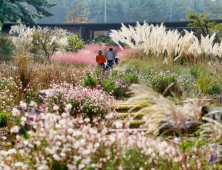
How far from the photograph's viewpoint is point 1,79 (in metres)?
7.99

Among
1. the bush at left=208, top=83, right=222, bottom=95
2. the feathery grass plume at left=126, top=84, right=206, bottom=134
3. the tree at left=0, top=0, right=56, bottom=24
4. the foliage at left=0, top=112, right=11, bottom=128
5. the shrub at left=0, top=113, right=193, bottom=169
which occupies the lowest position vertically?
the foliage at left=0, top=112, right=11, bottom=128

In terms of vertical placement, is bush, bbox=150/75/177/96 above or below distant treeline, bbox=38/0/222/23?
below

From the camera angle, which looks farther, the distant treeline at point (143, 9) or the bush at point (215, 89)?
the distant treeline at point (143, 9)

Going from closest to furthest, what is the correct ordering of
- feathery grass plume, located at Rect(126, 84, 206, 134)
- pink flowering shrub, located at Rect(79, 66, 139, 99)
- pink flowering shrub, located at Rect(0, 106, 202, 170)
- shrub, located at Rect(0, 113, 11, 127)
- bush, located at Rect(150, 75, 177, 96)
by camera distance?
1. feathery grass plume, located at Rect(126, 84, 206, 134)
2. pink flowering shrub, located at Rect(0, 106, 202, 170)
3. shrub, located at Rect(0, 113, 11, 127)
4. pink flowering shrub, located at Rect(79, 66, 139, 99)
5. bush, located at Rect(150, 75, 177, 96)

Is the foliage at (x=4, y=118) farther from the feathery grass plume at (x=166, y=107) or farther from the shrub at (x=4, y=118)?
the feathery grass plume at (x=166, y=107)

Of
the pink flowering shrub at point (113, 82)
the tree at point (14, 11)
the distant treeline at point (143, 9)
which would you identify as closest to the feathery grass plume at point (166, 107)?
the pink flowering shrub at point (113, 82)

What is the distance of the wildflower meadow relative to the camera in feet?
8.22

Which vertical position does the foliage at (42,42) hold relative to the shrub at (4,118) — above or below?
above

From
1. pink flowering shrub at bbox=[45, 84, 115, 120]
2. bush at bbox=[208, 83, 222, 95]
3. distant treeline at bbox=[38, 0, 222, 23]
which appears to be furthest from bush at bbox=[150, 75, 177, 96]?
distant treeline at bbox=[38, 0, 222, 23]

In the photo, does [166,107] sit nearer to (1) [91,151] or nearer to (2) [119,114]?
(1) [91,151]

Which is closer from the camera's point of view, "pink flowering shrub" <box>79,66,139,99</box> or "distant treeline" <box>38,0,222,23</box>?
"pink flowering shrub" <box>79,66,139,99</box>

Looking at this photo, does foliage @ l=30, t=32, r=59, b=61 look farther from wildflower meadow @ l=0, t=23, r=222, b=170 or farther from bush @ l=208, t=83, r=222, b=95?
bush @ l=208, t=83, r=222, b=95

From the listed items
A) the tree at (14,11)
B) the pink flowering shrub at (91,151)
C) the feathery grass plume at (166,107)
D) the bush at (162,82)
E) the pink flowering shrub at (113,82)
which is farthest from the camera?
the tree at (14,11)

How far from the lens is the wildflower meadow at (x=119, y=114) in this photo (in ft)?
8.22
